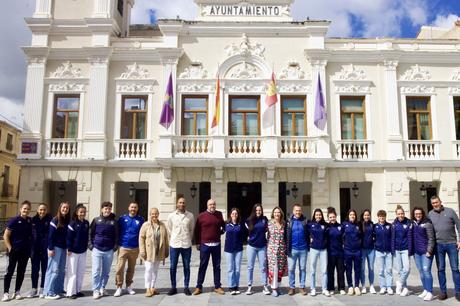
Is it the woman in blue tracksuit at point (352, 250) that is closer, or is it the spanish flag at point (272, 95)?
the woman in blue tracksuit at point (352, 250)

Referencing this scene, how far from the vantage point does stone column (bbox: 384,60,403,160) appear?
16.6 meters

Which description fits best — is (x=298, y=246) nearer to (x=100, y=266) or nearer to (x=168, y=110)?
(x=100, y=266)

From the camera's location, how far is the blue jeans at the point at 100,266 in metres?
7.84

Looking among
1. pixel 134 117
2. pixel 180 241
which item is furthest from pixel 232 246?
pixel 134 117

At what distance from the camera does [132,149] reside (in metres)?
16.7

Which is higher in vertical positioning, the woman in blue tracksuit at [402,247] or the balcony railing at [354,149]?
the balcony railing at [354,149]

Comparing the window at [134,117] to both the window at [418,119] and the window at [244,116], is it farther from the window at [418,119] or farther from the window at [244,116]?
the window at [418,119]

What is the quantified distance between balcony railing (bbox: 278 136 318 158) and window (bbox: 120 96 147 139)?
5678 mm

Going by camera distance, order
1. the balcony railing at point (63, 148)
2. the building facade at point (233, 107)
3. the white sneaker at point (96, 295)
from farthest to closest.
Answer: the balcony railing at point (63, 148), the building facade at point (233, 107), the white sneaker at point (96, 295)

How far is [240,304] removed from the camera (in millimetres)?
7250

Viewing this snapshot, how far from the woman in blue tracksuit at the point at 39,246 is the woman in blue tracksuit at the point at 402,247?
682 centimetres

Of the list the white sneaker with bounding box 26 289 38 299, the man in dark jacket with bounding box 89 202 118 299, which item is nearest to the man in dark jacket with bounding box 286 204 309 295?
the man in dark jacket with bounding box 89 202 118 299

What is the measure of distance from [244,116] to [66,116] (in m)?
7.33

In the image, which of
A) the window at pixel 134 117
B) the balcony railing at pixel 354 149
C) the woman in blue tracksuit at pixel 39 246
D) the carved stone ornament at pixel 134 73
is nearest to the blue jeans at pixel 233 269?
the woman in blue tracksuit at pixel 39 246
